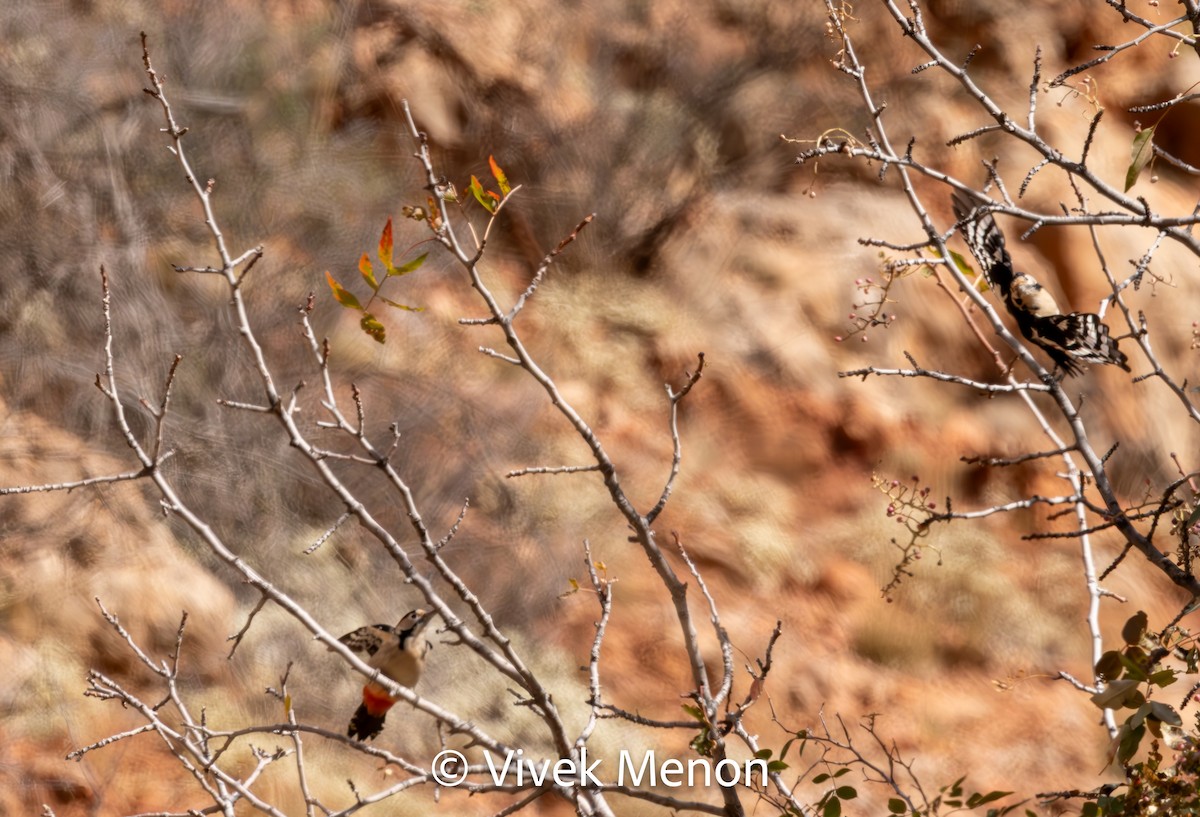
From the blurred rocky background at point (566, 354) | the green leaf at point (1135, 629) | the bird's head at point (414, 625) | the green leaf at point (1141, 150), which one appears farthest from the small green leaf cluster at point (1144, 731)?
the blurred rocky background at point (566, 354)

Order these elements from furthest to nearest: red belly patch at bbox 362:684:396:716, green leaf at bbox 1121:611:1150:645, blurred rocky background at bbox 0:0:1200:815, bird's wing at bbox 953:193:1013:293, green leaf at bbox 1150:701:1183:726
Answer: blurred rocky background at bbox 0:0:1200:815, bird's wing at bbox 953:193:1013:293, red belly patch at bbox 362:684:396:716, green leaf at bbox 1121:611:1150:645, green leaf at bbox 1150:701:1183:726

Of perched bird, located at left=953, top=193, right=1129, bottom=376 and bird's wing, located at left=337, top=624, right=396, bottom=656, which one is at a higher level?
perched bird, located at left=953, top=193, right=1129, bottom=376

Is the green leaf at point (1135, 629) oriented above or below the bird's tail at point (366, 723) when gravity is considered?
above

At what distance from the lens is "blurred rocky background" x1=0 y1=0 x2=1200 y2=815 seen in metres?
2.32

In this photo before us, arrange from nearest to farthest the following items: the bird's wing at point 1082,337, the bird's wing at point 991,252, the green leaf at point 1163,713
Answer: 1. the green leaf at point 1163,713
2. the bird's wing at point 1082,337
3. the bird's wing at point 991,252

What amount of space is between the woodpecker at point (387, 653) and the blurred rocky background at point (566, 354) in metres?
0.86

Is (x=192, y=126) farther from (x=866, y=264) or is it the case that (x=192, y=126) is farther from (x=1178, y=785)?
(x=1178, y=785)

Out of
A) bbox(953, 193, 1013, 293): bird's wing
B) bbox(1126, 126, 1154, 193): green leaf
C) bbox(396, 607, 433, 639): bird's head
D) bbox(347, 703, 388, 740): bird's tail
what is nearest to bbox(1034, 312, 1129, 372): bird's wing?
bbox(953, 193, 1013, 293): bird's wing

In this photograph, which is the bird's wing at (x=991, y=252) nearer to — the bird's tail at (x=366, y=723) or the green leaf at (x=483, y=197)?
the green leaf at (x=483, y=197)

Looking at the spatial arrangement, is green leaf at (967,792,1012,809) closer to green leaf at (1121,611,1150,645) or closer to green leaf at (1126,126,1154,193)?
green leaf at (1121,611,1150,645)

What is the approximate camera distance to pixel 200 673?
2.30m

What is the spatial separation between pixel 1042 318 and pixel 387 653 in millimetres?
982

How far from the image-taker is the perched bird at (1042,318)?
152 centimetres

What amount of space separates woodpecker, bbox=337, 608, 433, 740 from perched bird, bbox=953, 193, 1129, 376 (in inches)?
34.4
